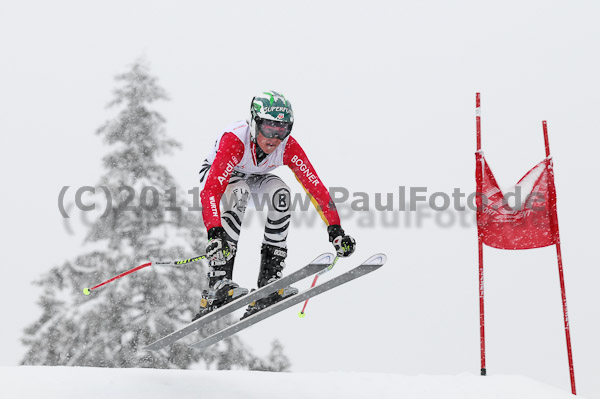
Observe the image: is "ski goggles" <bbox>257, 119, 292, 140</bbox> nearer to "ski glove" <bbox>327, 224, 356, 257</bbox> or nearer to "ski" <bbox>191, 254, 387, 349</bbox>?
"ski glove" <bbox>327, 224, 356, 257</bbox>

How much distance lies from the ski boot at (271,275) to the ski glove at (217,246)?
650 mm

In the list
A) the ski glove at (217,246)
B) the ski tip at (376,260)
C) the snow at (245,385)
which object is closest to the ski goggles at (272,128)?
A: the ski glove at (217,246)

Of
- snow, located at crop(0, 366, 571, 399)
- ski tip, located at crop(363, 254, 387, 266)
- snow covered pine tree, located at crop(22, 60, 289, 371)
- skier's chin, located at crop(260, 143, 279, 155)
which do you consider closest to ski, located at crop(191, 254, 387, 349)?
ski tip, located at crop(363, 254, 387, 266)

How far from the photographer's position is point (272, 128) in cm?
642

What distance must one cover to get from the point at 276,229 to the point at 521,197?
3.51m

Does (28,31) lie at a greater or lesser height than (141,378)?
greater

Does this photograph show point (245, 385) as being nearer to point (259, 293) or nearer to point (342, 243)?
point (259, 293)

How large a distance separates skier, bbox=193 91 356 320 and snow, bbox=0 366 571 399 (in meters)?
0.78

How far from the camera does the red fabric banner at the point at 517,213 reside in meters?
8.34

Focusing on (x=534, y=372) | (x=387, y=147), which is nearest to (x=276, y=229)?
(x=534, y=372)

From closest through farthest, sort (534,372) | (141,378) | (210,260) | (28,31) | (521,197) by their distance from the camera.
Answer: (210,260) → (141,378) → (521,197) → (534,372) → (28,31)

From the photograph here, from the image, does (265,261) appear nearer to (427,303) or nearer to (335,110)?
(427,303)

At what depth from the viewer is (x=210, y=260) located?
20.7ft

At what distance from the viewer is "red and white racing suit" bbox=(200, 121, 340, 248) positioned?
6.38 meters
